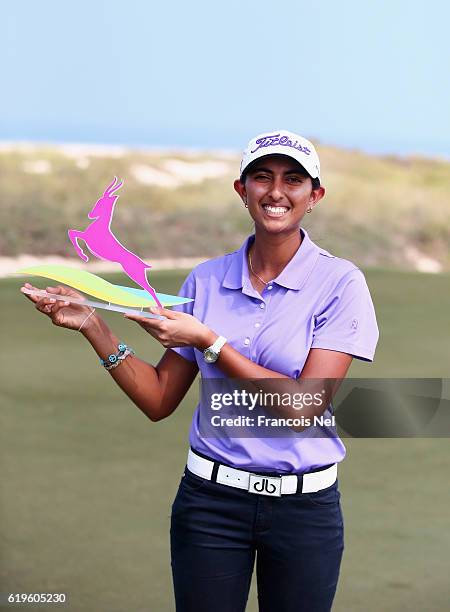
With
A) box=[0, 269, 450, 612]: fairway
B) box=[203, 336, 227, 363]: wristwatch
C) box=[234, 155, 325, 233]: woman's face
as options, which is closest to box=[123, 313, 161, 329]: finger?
box=[203, 336, 227, 363]: wristwatch

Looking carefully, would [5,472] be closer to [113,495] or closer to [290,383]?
[113,495]

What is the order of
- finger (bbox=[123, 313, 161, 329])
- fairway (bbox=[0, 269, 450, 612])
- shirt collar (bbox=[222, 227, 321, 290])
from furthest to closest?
fairway (bbox=[0, 269, 450, 612])
shirt collar (bbox=[222, 227, 321, 290])
finger (bbox=[123, 313, 161, 329])

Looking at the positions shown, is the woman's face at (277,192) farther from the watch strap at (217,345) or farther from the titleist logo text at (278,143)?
the watch strap at (217,345)

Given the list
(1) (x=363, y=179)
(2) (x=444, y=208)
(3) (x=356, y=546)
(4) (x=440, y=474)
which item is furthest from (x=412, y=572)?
(1) (x=363, y=179)

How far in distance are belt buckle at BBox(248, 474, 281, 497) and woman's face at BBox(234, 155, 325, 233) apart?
1.62 feet

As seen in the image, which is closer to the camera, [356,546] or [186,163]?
[356,546]

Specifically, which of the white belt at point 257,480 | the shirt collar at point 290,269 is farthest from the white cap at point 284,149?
the white belt at point 257,480

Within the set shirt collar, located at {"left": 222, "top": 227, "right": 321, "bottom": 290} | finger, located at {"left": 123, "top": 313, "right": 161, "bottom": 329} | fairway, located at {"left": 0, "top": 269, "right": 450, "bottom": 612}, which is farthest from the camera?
fairway, located at {"left": 0, "top": 269, "right": 450, "bottom": 612}

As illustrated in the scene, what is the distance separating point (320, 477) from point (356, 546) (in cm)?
264

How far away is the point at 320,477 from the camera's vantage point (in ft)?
8.11

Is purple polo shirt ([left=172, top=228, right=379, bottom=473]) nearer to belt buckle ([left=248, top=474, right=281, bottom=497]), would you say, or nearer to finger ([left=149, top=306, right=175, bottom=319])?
belt buckle ([left=248, top=474, right=281, bottom=497])

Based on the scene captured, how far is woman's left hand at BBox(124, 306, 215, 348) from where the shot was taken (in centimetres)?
237

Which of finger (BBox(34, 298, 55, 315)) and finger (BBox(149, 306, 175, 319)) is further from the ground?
finger (BBox(34, 298, 55, 315))

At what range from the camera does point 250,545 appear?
2480mm
